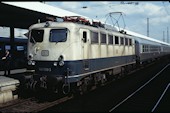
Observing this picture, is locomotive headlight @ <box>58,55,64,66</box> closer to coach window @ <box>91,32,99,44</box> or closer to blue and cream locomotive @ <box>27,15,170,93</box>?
blue and cream locomotive @ <box>27,15,170,93</box>

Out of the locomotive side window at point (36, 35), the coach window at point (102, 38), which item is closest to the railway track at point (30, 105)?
the locomotive side window at point (36, 35)

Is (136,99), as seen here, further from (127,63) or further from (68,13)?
(68,13)

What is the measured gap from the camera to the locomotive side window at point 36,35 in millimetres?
12953

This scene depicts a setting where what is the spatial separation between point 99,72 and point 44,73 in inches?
144

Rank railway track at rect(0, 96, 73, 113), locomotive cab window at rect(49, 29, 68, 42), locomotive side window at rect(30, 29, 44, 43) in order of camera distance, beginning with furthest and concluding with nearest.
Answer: locomotive side window at rect(30, 29, 44, 43) → locomotive cab window at rect(49, 29, 68, 42) → railway track at rect(0, 96, 73, 113)

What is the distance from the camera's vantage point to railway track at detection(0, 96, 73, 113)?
11048 mm

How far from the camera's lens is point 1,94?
12312 millimetres

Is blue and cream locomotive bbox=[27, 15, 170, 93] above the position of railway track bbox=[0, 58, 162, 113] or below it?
above

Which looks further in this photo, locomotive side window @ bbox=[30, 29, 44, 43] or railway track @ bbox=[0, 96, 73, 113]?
locomotive side window @ bbox=[30, 29, 44, 43]

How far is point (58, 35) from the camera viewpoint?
41.2 feet

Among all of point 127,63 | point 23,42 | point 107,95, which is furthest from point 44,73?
point 23,42

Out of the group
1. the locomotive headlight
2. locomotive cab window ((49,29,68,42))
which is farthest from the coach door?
the locomotive headlight

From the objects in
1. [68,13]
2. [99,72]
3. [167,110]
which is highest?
[68,13]

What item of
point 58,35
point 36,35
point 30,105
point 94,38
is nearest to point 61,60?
point 58,35
